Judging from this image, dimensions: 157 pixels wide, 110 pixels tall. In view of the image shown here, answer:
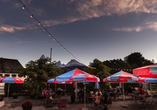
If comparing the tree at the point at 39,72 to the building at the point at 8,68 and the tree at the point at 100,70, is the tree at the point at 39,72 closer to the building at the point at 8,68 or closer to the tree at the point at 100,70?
the tree at the point at 100,70


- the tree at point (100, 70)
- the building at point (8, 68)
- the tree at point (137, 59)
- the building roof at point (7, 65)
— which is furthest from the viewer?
the tree at point (137, 59)

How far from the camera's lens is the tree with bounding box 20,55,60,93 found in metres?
16.5

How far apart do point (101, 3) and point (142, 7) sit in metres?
4.81

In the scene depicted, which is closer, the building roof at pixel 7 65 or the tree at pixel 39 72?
the tree at pixel 39 72

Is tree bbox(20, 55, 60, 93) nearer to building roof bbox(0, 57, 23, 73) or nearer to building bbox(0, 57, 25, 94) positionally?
building bbox(0, 57, 25, 94)

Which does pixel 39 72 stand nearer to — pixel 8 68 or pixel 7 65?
pixel 8 68

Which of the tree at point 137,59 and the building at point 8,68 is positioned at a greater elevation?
the tree at point 137,59

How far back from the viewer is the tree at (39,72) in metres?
16.5

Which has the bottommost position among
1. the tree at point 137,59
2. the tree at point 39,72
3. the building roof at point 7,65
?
the tree at point 39,72

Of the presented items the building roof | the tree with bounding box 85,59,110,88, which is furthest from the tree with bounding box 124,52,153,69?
the building roof

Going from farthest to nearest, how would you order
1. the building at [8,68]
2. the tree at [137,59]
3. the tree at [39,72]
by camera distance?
the tree at [137,59] < the building at [8,68] < the tree at [39,72]

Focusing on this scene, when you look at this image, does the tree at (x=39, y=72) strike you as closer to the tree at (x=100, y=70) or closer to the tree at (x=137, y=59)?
the tree at (x=100, y=70)

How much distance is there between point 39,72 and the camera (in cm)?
1656

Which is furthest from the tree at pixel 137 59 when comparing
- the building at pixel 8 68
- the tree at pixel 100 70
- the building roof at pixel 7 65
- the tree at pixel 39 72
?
the tree at pixel 39 72
